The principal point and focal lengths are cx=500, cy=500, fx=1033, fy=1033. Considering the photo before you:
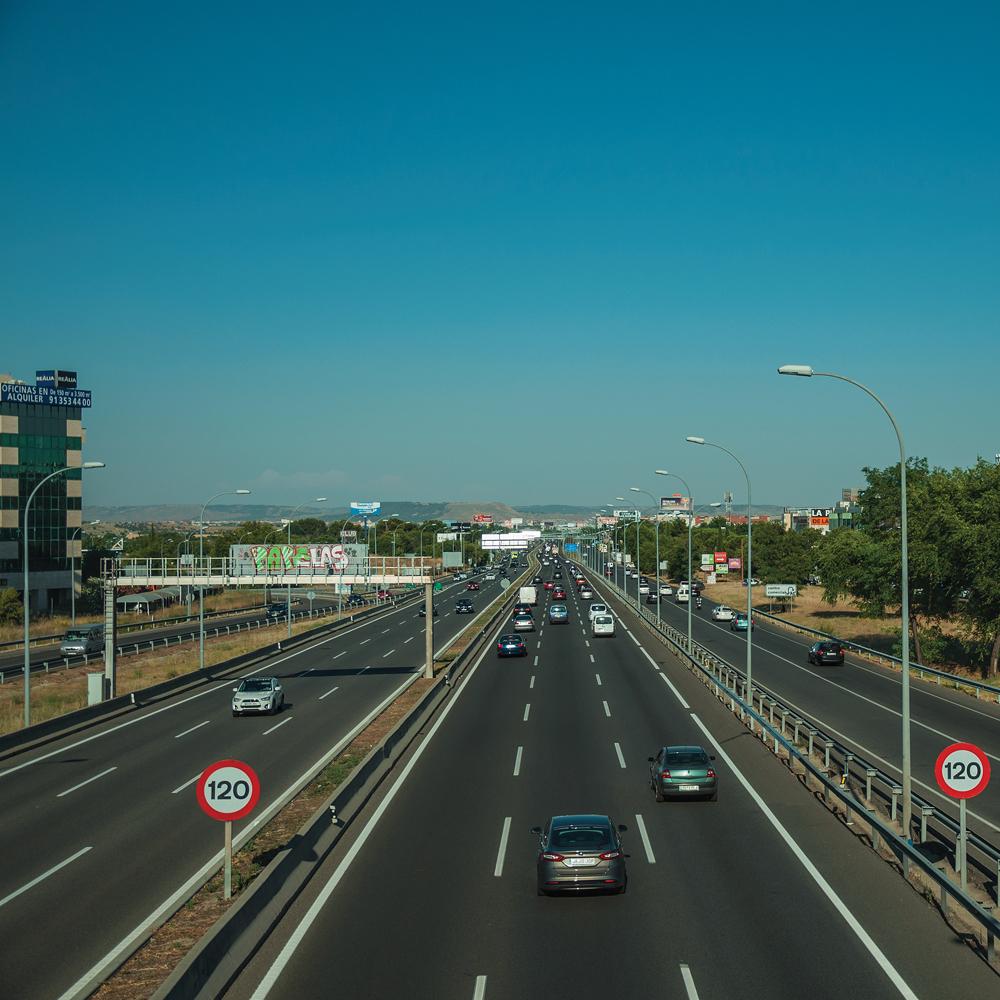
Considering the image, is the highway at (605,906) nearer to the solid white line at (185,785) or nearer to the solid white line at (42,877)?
the solid white line at (42,877)

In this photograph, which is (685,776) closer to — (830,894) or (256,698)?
(830,894)

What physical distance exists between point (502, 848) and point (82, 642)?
50.5 m

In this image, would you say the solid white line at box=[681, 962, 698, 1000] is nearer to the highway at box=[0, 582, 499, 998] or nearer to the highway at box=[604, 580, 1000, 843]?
the highway at box=[0, 582, 499, 998]

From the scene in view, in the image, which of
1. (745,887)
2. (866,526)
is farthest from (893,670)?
(866,526)

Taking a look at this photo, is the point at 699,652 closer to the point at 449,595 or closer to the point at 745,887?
the point at 745,887

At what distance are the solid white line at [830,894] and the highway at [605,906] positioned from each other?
1.5 inches

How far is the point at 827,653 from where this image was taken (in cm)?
5344

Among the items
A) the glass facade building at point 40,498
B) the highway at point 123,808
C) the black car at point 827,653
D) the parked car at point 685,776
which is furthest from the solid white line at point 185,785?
the glass facade building at point 40,498

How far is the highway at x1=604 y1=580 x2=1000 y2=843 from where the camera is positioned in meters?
26.1

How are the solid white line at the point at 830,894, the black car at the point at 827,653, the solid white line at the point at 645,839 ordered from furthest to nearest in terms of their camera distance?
1. the black car at the point at 827,653
2. the solid white line at the point at 645,839
3. the solid white line at the point at 830,894

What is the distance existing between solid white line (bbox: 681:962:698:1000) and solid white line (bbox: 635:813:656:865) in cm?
511

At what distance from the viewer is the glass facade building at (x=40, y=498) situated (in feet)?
318

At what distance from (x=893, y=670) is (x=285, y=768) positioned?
36990 mm

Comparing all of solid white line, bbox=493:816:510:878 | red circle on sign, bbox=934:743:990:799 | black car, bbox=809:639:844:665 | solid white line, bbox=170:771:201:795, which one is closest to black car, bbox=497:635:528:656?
black car, bbox=809:639:844:665
